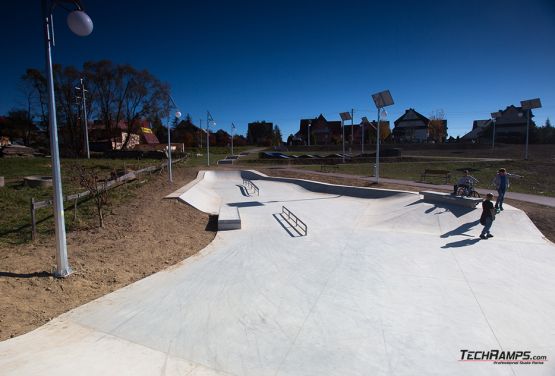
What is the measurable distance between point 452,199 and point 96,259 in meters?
12.7

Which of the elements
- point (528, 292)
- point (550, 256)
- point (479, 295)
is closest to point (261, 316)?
point (479, 295)

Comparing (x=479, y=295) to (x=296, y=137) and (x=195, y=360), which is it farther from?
(x=296, y=137)

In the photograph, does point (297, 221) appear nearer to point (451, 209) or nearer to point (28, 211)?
point (451, 209)

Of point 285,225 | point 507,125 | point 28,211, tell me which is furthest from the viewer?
point 507,125

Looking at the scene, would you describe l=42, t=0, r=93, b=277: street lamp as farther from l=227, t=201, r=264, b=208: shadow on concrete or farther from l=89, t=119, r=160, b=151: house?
l=89, t=119, r=160, b=151: house

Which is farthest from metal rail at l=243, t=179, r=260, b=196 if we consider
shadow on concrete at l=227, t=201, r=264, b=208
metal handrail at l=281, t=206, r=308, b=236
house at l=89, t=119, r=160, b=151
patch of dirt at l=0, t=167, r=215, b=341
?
house at l=89, t=119, r=160, b=151

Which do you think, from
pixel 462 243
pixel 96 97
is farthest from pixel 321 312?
pixel 96 97

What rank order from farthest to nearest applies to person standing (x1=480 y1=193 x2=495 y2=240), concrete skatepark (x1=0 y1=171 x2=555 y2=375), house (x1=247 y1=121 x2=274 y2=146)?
house (x1=247 y1=121 x2=274 y2=146) → person standing (x1=480 y1=193 x2=495 y2=240) → concrete skatepark (x1=0 y1=171 x2=555 y2=375)

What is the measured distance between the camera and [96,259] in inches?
293

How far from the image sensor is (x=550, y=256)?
324 inches

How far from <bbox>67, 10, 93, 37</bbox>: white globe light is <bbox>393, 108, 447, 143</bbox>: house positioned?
8659 cm

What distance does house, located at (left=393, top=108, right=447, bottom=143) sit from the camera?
277ft

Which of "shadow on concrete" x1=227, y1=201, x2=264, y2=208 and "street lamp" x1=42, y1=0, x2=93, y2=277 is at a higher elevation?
"street lamp" x1=42, y1=0, x2=93, y2=277

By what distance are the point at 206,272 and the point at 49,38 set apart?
559 cm
